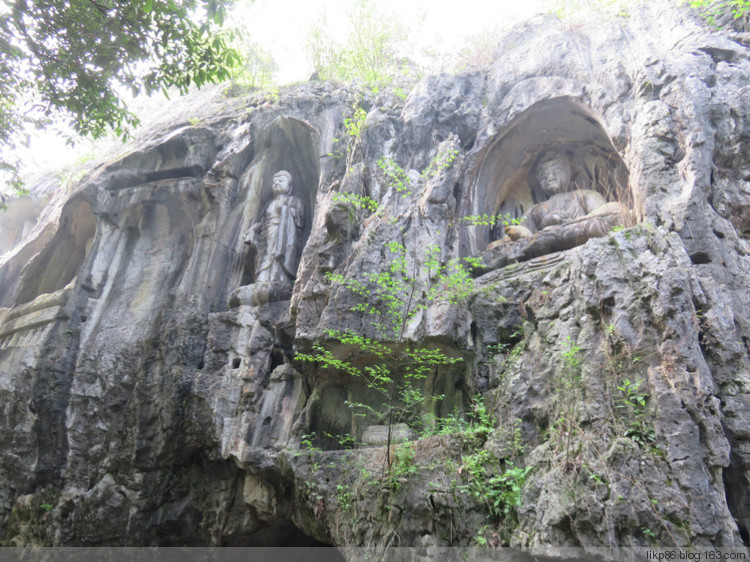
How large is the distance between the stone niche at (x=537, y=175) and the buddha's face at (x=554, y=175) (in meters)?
0.02

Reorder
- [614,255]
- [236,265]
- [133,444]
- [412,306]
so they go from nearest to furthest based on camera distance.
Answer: [614,255]
[412,306]
[133,444]
[236,265]

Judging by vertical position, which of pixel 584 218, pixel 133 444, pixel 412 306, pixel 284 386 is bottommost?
pixel 133 444

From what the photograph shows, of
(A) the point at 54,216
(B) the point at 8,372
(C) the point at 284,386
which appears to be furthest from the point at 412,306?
(A) the point at 54,216

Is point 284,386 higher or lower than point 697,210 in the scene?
lower

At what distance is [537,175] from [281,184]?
5.21 metres

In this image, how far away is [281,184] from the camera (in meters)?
11.0

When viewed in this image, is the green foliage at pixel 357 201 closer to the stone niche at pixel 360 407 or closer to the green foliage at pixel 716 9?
the stone niche at pixel 360 407

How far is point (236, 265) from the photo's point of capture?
10.5m

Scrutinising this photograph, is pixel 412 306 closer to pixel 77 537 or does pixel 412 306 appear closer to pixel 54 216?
pixel 77 537

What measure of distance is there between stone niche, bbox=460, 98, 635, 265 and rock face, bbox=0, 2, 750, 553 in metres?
0.06

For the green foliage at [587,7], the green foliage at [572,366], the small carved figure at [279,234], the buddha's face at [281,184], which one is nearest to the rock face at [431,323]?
the green foliage at [572,366]

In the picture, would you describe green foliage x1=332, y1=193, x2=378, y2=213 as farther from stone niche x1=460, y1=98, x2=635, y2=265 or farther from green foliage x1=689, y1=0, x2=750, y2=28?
green foliage x1=689, y1=0, x2=750, y2=28

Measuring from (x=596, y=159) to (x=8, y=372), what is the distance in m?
11.7

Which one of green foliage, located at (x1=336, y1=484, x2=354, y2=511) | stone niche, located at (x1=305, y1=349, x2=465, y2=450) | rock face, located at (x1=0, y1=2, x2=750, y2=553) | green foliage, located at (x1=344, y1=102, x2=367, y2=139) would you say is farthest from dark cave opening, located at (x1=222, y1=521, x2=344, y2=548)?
green foliage, located at (x1=344, y1=102, x2=367, y2=139)
